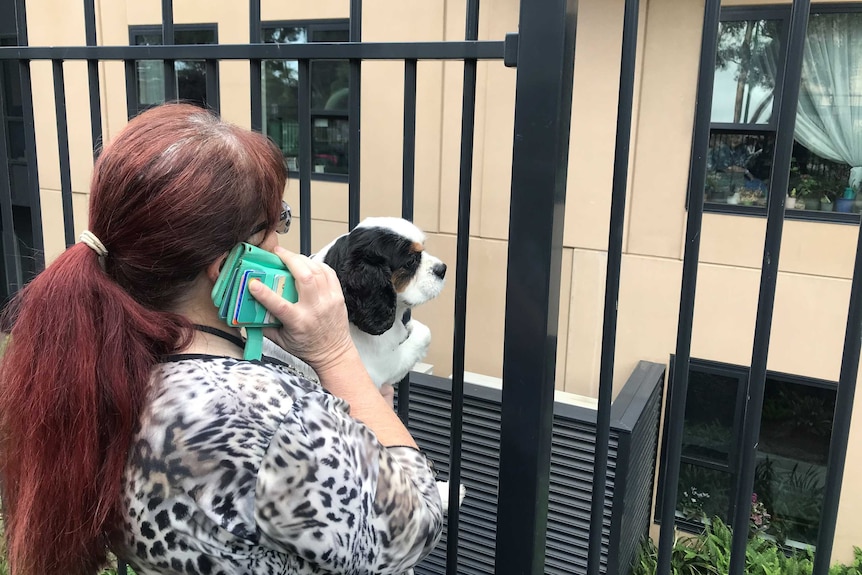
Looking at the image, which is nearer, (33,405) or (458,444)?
(33,405)

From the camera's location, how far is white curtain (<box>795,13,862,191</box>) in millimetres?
6219

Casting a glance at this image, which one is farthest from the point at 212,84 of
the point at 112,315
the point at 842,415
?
the point at 842,415

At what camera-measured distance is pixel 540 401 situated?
1586 millimetres

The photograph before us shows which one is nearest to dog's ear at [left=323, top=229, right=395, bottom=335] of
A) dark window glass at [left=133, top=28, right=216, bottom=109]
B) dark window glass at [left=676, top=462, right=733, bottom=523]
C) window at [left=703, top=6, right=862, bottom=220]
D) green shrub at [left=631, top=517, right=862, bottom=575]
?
window at [left=703, top=6, right=862, bottom=220]

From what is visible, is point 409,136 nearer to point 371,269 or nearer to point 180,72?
point 371,269

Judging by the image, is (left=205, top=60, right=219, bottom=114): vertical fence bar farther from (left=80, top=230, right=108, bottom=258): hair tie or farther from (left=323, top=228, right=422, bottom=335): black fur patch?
(left=80, top=230, right=108, bottom=258): hair tie

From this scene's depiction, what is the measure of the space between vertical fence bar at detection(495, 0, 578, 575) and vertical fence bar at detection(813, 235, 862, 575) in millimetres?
620

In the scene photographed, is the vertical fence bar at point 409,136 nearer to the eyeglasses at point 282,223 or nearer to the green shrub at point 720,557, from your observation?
the eyeglasses at point 282,223

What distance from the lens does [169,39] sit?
204 centimetres

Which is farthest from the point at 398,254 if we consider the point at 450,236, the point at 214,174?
the point at 450,236

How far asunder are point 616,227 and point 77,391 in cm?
121

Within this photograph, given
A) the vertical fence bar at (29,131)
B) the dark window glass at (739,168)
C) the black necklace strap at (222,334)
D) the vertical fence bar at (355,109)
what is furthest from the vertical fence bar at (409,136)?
the dark window glass at (739,168)

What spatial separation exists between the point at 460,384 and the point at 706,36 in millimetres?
1027

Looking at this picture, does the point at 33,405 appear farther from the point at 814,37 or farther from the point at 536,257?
the point at 814,37
